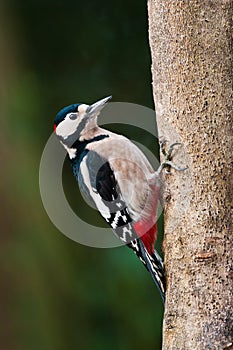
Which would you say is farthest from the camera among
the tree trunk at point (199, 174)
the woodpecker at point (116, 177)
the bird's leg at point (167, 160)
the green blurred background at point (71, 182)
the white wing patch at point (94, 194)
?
the green blurred background at point (71, 182)

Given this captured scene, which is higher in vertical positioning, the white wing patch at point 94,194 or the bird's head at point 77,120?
the bird's head at point 77,120

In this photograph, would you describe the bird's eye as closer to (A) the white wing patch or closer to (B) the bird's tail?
(A) the white wing patch

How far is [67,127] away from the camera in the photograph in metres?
2.47

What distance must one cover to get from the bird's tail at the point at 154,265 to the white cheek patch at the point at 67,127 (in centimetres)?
44

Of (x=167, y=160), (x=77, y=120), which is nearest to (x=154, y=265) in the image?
(x=167, y=160)

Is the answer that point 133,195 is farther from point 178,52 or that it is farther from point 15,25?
point 15,25

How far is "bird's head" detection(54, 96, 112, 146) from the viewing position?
243cm

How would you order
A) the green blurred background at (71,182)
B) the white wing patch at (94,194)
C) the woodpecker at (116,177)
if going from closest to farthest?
the woodpecker at (116,177) → the white wing patch at (94,194) → the green blurred background at (71,182)

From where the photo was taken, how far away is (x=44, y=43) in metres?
3.67

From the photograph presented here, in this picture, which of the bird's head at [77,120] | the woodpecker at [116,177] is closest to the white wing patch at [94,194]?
the woodpecker at [116,177]

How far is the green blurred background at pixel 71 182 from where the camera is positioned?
11.6 feet

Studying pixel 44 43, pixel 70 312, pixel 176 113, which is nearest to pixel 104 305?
pixel 70 312

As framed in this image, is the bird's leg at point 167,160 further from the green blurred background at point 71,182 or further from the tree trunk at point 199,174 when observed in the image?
the green blurred background at point 71,182

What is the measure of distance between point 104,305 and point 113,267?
0.72ft
